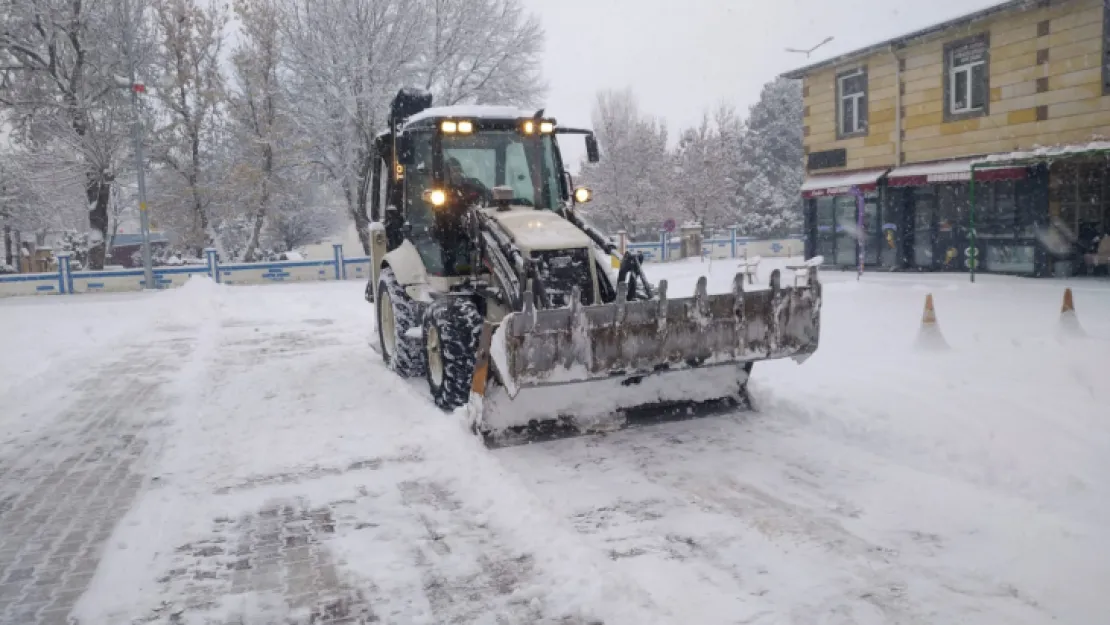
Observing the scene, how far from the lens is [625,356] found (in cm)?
535

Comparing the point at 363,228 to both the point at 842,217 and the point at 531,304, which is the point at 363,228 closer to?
the point at 842,217

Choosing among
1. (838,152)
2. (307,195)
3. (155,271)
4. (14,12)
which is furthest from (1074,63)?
(307,195)

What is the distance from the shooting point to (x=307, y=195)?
37844 mm

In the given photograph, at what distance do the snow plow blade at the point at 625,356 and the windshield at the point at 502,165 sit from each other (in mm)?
2282

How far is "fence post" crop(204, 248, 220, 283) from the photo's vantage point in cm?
2529

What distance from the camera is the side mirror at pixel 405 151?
7320 millimetres

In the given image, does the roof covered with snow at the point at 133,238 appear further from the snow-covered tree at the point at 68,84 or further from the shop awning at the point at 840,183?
the shop awning at the point at 840,183

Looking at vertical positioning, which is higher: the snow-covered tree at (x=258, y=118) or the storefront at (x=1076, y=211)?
the snow-covered tree at (x=258, y=118)

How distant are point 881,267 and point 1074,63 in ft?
20.8

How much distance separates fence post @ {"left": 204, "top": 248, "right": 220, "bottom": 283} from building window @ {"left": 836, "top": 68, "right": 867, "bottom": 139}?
796 inches

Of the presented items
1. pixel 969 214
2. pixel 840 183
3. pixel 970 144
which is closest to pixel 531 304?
pixel 970 144

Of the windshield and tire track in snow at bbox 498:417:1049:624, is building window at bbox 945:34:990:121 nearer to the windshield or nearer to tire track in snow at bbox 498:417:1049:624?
the windshield

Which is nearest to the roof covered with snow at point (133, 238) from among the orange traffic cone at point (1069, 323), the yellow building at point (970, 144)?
the yellow building at point (970, 144)

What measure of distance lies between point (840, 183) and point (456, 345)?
16622 mm
